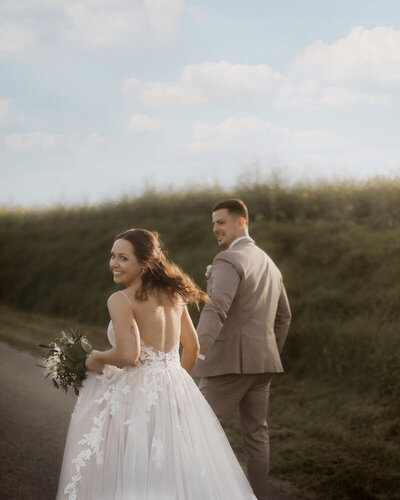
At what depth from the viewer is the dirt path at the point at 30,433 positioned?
558 centimetres

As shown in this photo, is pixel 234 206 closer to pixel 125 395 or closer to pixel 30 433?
pixel 125 395

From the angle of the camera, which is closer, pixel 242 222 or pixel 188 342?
pixel 188 342

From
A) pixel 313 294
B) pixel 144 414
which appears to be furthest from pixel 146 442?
pixel 313 294

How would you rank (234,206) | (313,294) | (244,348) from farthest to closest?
(313,294), (234,206), (244,348)

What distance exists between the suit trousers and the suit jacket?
0.11 m

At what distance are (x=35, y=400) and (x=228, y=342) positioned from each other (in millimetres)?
4709

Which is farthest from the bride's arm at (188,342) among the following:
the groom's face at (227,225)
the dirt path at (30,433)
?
the dirt path at (30,433)

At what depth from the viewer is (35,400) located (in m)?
8.68

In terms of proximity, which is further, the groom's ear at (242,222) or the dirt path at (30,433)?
the dirt path at (30,433)

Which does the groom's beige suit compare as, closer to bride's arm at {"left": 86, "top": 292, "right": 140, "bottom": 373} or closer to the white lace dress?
the white lace dress

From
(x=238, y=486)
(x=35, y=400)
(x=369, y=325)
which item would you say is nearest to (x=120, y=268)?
(x=238, y=486)

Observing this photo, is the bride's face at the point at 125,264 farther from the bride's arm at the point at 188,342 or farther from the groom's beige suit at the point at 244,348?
the groom's beige suit at the point at 244,348

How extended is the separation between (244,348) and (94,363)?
1517mm

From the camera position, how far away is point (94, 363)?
3.80 metres
